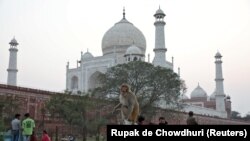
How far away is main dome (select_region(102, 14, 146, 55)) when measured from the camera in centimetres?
3850

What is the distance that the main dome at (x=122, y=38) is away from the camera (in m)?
38.5

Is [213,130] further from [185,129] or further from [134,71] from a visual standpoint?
[134,71]

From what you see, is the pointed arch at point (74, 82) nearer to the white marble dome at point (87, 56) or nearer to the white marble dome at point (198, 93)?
the white marble dome at point (87, 56)

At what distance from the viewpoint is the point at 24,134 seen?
360 inches

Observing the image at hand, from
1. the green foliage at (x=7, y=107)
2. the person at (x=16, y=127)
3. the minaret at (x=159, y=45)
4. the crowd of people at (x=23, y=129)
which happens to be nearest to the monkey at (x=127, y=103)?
the crowd of people at (x=23, y=129)

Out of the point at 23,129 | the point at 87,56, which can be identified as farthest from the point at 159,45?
the point at 23,129

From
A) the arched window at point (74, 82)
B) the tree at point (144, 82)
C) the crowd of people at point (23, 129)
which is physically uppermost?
the arched window at point (74, 82)

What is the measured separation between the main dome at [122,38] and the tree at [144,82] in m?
14.5

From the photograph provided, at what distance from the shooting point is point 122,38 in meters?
38.5

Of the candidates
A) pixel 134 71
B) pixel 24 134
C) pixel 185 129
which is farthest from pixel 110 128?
pixel 134 71

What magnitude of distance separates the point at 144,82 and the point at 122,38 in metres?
15.9

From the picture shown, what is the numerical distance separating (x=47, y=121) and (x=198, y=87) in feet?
121

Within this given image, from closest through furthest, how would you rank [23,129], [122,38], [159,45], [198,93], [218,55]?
[23,129], [159,45], [122,38], [218,55], [198,93]

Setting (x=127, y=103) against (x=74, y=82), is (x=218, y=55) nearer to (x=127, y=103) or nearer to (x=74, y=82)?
(x=74, y=82)
